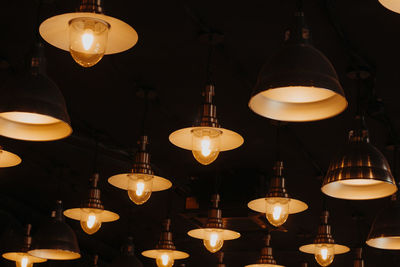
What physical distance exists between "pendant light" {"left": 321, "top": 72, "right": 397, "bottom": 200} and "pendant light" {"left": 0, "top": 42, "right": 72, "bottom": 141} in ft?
5.36

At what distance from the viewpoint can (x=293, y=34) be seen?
336cm

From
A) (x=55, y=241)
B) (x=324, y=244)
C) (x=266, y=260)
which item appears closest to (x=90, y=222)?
(x=55, y=241)

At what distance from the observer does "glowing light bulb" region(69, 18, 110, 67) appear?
3164 millimetres

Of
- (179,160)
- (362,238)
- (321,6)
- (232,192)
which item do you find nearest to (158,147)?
(179,160)

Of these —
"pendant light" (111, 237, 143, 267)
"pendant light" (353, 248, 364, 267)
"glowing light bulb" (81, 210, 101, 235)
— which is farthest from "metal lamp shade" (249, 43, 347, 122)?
"pendant light" (353, 248, 364, 267)

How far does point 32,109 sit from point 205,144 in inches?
50.7

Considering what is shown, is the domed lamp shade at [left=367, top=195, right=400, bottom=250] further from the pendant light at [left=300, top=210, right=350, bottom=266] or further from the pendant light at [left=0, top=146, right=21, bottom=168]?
the pendant light at [left=0, top=146, right=21, bottom=168]

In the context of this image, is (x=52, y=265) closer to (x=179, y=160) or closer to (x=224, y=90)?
(x=179, y=160)

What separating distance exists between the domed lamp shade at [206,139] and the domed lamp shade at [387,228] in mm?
1593

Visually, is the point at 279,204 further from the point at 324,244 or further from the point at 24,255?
the point at 24,255

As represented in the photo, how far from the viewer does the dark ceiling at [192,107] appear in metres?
5.21

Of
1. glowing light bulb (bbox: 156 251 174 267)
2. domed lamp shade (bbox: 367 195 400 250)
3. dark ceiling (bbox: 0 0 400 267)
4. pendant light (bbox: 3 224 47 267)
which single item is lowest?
domed lamp shade (bbox: 367 195 400 250)

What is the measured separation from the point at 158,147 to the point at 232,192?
1008mm

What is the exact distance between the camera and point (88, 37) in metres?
3.17
